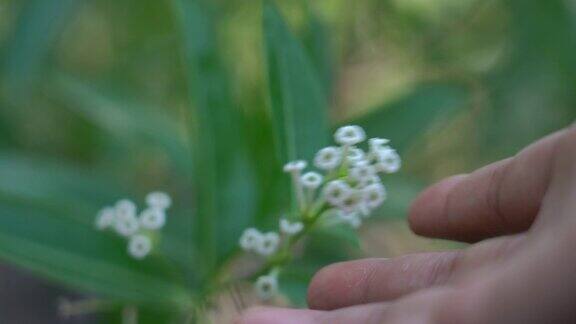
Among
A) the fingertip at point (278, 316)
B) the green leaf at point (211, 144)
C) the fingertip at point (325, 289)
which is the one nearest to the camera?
the fingertip at point (278, 316)

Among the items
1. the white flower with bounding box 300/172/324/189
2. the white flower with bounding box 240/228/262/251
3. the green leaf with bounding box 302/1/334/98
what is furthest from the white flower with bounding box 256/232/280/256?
the green leaf with bounding box 302/1/334/98

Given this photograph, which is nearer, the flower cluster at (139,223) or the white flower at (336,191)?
the white flower at (336,191)

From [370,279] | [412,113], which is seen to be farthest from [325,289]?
[412,113]

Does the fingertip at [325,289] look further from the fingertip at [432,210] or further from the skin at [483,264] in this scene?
the fingertip at [432,210]

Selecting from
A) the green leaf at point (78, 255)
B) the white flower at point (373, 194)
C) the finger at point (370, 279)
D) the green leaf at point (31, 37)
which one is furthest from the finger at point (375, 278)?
the green leaf at point (31, 37)

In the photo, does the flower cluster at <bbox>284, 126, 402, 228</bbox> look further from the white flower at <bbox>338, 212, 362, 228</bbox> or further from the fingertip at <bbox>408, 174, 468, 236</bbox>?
the fingertip at <bbox>408, 174, 468, 236</bbox>

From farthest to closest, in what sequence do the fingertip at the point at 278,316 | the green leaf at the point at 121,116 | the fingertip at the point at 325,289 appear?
the green leaf at the point at 121,116
the fingertip at the point at 325,289
the fingertip at the point at 278,316
